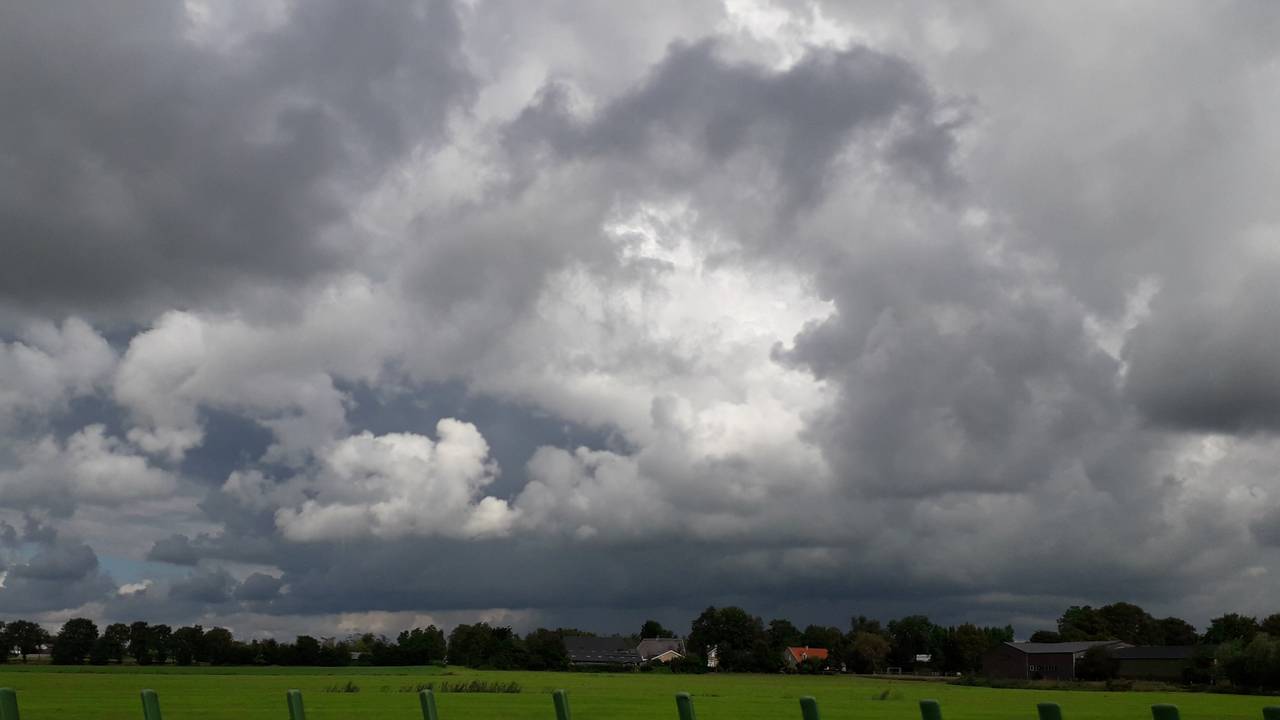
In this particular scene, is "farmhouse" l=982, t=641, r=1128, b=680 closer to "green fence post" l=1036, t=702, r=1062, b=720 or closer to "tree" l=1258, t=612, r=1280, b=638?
"tree" l=1258, t=612, r=1280, b=638

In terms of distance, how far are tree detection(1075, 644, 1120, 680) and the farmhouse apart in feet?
7.38

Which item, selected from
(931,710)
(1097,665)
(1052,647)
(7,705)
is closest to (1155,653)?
(1097,665)

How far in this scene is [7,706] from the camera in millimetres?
7742

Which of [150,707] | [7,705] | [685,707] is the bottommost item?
[685,707]

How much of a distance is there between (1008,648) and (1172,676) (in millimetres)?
33667

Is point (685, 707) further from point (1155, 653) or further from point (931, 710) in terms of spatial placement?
point (1155, 653)

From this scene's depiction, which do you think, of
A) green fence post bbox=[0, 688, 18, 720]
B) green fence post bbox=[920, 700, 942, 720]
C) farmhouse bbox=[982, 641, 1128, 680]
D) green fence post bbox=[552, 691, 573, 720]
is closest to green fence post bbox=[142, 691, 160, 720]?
green fence post bbox=[0, 688, 18, 720]

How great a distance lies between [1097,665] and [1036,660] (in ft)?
50.1

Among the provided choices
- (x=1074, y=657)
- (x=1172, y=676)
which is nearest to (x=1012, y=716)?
(x=1172, y=676)

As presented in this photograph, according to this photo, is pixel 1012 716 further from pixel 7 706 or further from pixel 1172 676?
pixel 1172 676

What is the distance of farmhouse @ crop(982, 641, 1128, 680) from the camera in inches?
7111

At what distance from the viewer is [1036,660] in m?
186

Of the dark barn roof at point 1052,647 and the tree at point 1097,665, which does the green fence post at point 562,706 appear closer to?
the tree at point 1097,665

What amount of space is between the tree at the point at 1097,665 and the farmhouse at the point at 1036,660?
2.25 m
